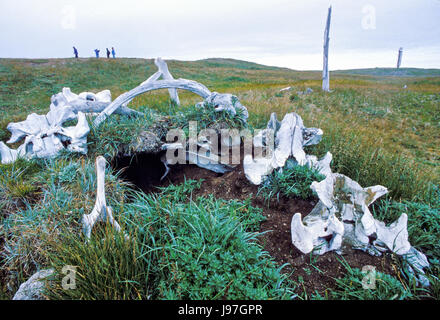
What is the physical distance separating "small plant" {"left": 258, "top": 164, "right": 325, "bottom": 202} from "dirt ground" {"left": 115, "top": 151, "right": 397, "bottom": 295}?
0.08 meters

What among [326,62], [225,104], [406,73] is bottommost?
[225,104]

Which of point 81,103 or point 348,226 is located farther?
point 81,103

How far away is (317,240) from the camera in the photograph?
2139 mm

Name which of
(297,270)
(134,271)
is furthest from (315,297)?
(134,271)

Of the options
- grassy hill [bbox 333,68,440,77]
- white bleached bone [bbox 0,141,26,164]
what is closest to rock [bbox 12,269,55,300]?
white bleached bone [bbox 0,141,26,164]

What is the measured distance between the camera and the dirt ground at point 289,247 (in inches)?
76.9

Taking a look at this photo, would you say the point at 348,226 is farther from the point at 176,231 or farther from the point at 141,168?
the point at 141,168

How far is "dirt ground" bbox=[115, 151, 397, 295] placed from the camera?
1.95 meters

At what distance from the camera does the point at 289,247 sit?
2193 millimetres

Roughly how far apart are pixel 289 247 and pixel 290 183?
0.79 metres

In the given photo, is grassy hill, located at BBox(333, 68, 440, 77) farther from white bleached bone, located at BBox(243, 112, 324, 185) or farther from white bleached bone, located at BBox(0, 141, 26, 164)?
white bleached bone, located at BBox(0, 141, 26, 164)

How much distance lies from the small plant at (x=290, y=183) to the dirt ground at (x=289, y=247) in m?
0.08

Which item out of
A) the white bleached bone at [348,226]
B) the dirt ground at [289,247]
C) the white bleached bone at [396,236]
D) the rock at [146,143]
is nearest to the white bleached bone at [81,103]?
the rock at [146,143]

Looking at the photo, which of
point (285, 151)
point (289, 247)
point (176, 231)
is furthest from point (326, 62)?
point (176, 231)
